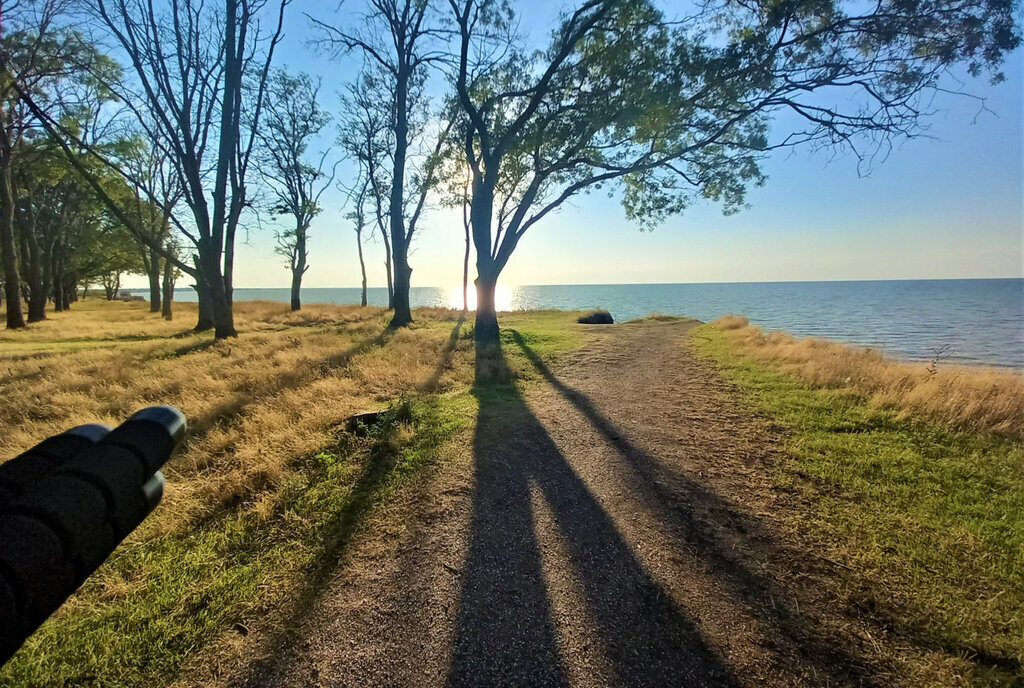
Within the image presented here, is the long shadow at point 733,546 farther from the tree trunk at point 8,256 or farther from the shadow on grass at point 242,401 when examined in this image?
the tree trunk at point 8,256

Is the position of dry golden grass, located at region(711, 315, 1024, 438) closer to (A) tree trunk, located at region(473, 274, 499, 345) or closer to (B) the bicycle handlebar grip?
(A) tree trunk, located at region(473, 274, 499, 345)

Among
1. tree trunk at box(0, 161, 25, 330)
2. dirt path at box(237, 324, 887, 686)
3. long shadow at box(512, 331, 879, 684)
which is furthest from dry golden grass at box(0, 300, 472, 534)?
tree trunk at box(0, 161, 25, 330)

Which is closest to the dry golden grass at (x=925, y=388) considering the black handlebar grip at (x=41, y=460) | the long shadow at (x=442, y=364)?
the long shadow at (x=442, y=364)

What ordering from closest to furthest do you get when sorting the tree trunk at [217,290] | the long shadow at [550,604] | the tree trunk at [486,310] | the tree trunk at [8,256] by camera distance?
the long shadow at [550,604], the tree trunk at [486,310], the tree trunk at [217,290], the tree trunk at [8,256]

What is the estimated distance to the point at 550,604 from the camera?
293 centimetres

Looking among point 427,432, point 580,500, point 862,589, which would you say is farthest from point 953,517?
point 427,432

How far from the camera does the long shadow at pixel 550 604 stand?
96.9 inches

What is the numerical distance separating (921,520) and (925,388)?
4.73 m

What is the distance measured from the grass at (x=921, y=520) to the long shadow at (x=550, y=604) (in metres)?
1.32

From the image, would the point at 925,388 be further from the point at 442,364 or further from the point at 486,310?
the point at 486,310

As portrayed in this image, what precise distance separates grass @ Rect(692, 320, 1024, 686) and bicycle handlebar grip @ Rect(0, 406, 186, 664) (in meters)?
3.84

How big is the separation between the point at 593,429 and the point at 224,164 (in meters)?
14.8

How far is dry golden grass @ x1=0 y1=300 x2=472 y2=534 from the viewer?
4.85m

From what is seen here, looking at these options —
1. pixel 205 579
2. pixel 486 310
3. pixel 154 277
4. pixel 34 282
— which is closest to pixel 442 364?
pixel 486 310
